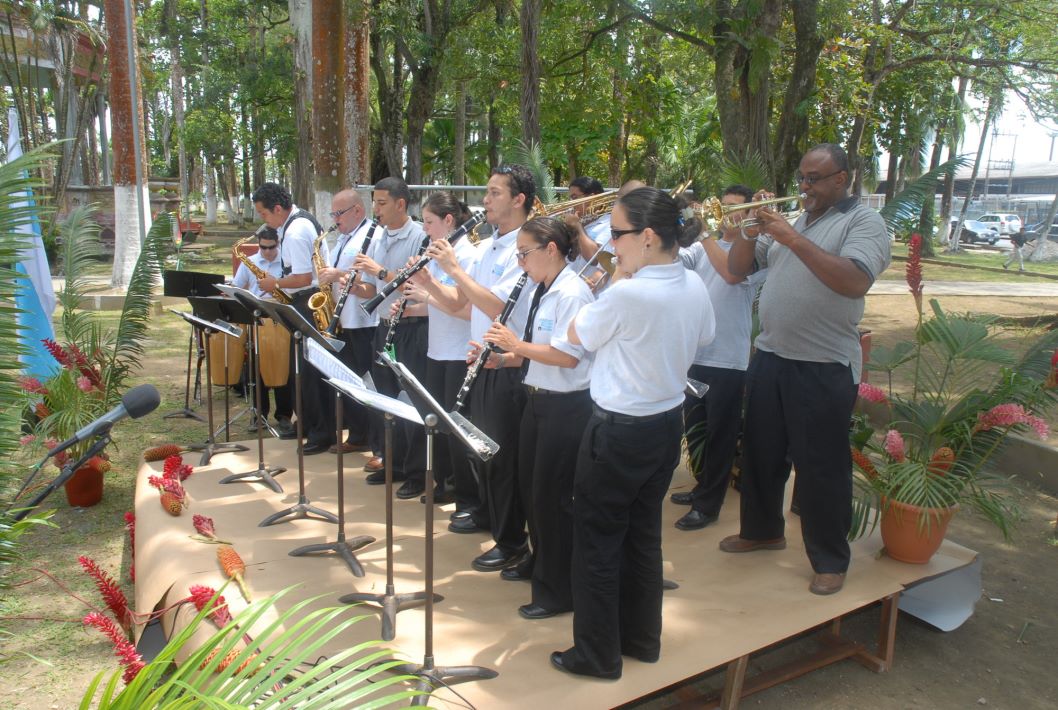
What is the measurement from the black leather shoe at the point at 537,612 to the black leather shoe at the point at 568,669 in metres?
0.34

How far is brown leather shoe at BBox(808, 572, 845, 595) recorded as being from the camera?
3.89m

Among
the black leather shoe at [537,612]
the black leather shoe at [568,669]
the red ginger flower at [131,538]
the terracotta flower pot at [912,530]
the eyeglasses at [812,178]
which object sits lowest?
the red ginger flower at [131,538]

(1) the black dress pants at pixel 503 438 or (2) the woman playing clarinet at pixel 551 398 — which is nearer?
(2) the woman playing clarinet at pixel 551 398

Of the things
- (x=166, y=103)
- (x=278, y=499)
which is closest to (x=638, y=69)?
(x=278, y=499)

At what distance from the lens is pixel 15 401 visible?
2.25 metres

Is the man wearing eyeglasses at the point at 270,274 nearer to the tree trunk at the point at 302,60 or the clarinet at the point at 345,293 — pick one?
the clarinet at the point at 345,293

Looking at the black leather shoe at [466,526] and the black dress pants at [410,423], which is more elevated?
the black dress pants at [410,423]

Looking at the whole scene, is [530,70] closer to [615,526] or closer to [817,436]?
[817,436]

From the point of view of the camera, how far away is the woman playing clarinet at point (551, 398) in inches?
137

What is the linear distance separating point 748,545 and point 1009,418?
144 cm

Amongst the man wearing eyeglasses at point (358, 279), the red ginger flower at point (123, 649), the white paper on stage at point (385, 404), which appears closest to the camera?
the red ginger flower at point (123, 649)

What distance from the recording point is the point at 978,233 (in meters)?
35.0

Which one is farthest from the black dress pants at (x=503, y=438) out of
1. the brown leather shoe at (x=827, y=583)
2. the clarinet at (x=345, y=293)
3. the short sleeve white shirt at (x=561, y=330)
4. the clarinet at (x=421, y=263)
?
the clarinet at (x=345, y=293)

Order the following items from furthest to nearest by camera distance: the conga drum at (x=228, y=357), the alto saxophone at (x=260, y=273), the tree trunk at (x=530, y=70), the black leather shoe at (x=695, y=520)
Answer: the tree trunk at (x=530, y=70) → the conga drum at (x=228, y=357) → the alto saxophone at (x=260, y=273) → the black leather shoe at (x=695, y=520)
